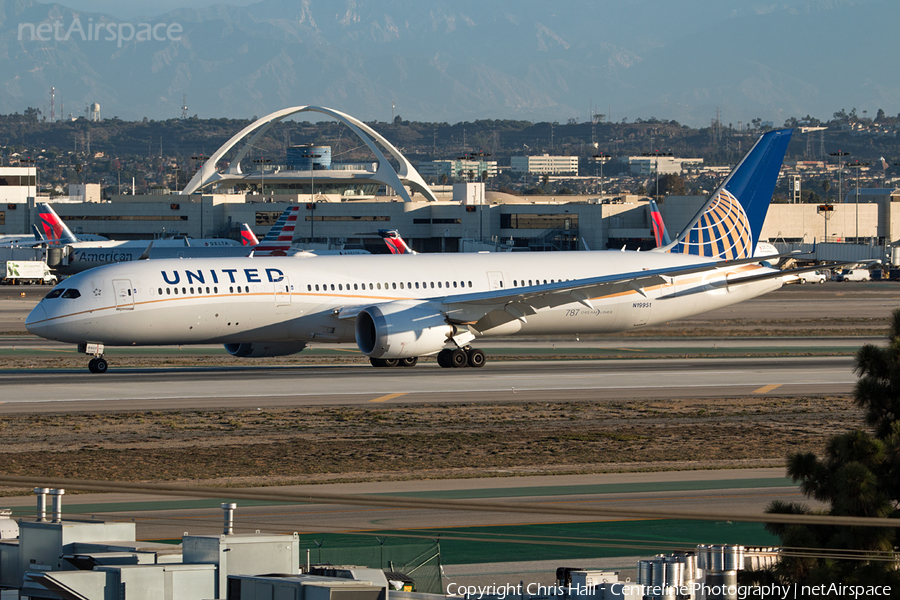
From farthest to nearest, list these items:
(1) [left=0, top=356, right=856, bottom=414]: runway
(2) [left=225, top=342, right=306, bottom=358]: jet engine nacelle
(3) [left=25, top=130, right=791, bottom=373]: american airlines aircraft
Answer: (2) [left=225, top=342, right=306, bottom=358]: jet engine nacelle
(3) [left=25, top=130, right=791, bottom=373]: american airlines aircraft
(1) [left=0, top=356, right=856, bottom=414]: runway

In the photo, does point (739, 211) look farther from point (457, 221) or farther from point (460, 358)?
point (457, 221)

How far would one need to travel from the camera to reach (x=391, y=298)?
4162 centimetres

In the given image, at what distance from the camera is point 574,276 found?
4462 cm

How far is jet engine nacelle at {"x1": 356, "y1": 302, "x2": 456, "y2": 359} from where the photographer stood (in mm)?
38781

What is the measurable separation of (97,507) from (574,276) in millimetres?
27980

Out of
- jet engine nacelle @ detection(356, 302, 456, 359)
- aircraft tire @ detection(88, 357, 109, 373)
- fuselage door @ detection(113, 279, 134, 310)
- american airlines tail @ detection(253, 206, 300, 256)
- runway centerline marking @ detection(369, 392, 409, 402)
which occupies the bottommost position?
runway centerline marking @ detection(369, 392, 409, 402)

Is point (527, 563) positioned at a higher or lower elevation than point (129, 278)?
lower

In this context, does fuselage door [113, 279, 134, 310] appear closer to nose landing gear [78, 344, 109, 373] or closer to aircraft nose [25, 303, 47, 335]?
nose landing gear [78, 344, 109, 373]

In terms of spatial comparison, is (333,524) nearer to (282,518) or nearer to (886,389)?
(282,518)

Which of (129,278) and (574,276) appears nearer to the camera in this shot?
(129,278)

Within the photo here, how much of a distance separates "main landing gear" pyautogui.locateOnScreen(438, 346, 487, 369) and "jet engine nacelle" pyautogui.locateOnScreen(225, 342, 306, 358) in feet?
17.8

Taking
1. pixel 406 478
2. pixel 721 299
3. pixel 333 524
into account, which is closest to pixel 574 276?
pixel 721 299

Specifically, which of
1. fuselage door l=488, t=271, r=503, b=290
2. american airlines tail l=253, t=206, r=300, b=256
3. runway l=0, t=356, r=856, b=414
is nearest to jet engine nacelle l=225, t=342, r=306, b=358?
runway l=0, t=356, r=856, b=414

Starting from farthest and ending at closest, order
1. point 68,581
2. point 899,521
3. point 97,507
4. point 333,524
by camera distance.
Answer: point 97,507 < point 333,524 < point 899,521 < point 68,581
